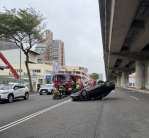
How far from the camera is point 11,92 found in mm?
16688

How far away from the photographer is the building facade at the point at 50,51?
9931 cm

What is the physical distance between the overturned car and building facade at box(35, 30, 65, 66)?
270 feet

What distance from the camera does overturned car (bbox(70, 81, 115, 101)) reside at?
52.4ft

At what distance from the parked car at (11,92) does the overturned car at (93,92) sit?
515 cm

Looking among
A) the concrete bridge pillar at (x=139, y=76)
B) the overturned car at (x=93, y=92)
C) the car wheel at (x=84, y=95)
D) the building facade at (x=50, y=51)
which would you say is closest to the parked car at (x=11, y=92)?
the overturned car at (x=93, y=92)

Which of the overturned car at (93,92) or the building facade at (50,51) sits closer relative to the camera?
the overturned car at (93,92)

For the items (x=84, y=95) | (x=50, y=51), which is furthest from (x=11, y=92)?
(x=50, y=51)

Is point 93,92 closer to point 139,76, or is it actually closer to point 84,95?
point 84,95

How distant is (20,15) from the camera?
2794 cm

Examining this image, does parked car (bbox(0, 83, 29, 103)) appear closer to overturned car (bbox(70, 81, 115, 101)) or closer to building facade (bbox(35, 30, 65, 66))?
overturned car (bbox(70, 81, 115, 101))

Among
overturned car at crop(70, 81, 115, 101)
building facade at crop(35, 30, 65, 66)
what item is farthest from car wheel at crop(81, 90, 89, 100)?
building facade at crop(35, 30, 65, 66)

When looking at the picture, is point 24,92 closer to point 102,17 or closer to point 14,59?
point 102,17

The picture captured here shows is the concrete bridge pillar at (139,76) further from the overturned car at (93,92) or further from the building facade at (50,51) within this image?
the building facade at (50,51)

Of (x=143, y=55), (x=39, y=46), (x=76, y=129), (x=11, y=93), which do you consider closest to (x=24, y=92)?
(x=11, y=93)
